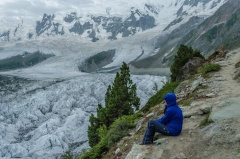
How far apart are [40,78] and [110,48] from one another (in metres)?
79.6

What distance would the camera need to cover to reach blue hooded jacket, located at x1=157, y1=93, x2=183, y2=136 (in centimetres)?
766

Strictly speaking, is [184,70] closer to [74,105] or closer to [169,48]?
[74,105]

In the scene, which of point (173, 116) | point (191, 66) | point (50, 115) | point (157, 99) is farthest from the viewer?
point (50, 115)

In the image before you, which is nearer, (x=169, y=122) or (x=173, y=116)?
(x=173, y=116)

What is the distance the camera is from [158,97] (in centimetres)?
1673

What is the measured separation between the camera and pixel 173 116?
777 cm

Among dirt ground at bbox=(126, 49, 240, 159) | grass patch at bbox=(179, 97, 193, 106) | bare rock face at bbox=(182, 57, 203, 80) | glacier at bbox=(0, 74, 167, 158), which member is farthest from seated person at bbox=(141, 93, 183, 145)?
glacier at bbox=(0, 74, 167, 158)

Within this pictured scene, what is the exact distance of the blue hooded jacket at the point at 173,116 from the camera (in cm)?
766

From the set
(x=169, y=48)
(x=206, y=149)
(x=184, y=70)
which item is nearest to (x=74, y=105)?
(x=184, y=70)

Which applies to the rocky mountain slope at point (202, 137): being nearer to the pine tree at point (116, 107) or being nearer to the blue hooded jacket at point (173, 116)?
the blue hooded jacket at point (173, 116)

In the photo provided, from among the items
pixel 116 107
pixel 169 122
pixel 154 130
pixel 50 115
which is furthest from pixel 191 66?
pixel 50 115

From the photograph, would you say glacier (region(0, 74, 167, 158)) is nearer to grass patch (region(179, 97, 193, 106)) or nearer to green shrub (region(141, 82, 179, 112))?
green shrub (region(141, 82, 179, 112))

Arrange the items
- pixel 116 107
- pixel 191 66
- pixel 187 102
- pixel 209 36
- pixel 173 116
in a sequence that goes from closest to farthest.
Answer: pixel 173 116
pixel 187 102
pixel 191 66
pixel 116 107
pixel 209 36

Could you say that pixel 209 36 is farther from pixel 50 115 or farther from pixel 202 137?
pixel 202 137
